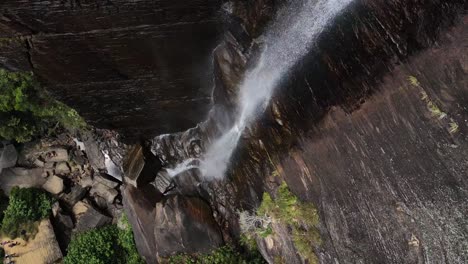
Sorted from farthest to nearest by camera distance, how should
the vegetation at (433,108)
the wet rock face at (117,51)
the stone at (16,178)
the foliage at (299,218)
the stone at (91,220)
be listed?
the stone at (16,178), the stone at (91,220), the foliage at (299,218), the wet rock face at (117,51), the vegetation at (433,108)

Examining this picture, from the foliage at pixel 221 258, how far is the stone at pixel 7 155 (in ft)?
20.1

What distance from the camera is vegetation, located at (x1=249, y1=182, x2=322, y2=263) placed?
5.82 m

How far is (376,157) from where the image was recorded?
435 centimetres

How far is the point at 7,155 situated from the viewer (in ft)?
37.6

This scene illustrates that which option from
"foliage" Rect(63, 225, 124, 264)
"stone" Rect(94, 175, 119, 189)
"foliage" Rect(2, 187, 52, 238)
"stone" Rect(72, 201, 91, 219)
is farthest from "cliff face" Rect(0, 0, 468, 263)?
"foliage" Rect(2, 187, 52, 238)

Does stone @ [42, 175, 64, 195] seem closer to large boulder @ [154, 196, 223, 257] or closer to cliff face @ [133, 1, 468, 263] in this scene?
large boulder @ [154, 196, 223, 257]

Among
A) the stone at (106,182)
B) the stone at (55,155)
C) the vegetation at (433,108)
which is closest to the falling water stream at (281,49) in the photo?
the vegetation at (433,108)

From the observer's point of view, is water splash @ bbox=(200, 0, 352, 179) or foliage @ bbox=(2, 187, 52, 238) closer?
water splash @ bbox=(200, 0, 352, 179)

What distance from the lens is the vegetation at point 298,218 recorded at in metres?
5.82

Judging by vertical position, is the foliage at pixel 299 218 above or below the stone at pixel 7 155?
below

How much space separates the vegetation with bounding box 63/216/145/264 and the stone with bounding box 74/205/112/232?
15cm

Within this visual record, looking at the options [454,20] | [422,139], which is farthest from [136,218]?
[454,20]

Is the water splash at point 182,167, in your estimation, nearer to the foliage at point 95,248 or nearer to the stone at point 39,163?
the foliage at point 95,248

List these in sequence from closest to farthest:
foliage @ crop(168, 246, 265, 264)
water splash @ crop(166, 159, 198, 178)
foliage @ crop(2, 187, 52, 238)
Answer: foliage @ crop(168, 246, 265, 264), water splash @ crop(166, 159, 198, 178), foliage @ crop(2, 187, 52, 238)
